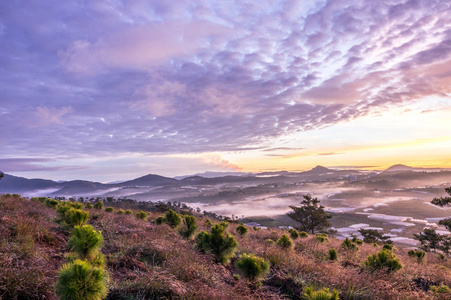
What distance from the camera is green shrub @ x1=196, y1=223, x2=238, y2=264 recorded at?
6301 millimetres

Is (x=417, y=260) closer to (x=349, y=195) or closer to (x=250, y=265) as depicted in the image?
(x=250, y=265)

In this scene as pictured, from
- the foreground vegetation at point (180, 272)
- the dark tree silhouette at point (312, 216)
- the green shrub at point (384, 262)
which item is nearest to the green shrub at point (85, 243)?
the foreground vegetation at point (180, 272)

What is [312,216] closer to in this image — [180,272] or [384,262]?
[384,262]

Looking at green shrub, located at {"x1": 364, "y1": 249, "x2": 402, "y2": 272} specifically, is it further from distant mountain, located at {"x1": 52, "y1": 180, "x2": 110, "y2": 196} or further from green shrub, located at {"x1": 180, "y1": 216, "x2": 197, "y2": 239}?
distant mountain, located at {"x1": 52, "y1": 180, "x2": 110, "y2": 196}

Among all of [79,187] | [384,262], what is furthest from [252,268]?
[79,187]

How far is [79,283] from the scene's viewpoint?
2840 millimetres

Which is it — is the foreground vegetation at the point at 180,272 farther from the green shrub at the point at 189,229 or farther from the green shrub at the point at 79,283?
the green shrub at the point at 189,229

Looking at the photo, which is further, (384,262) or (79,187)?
(79,187)

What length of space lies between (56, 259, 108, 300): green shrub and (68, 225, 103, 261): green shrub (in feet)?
3.78

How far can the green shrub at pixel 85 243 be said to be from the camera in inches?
157

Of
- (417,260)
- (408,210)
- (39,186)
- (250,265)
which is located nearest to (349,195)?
(408,210)

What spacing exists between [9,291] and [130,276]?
1.67 metres

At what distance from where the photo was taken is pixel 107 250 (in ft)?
19.7

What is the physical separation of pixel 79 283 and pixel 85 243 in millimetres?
1319
